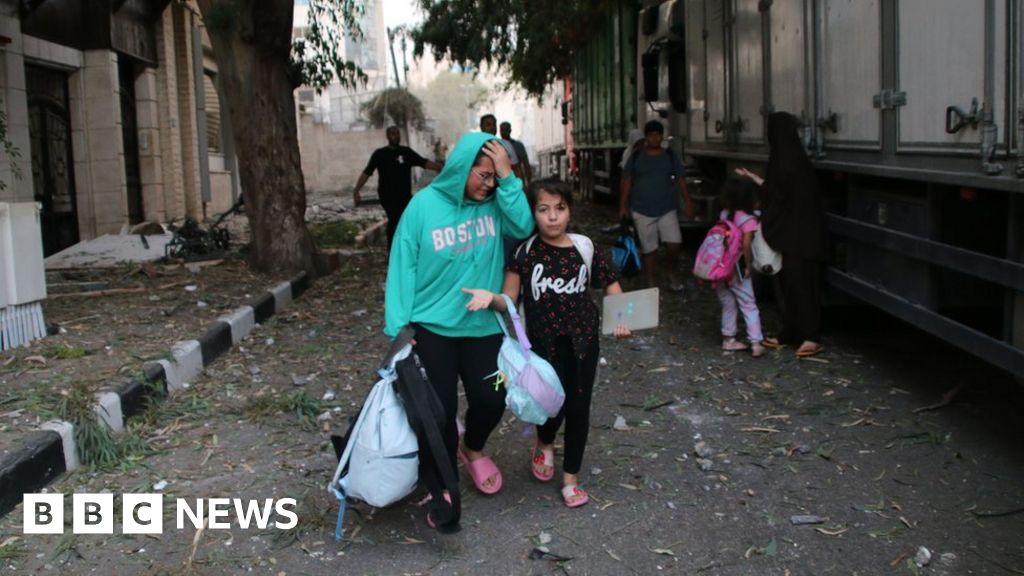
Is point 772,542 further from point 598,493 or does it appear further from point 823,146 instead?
point 823,146

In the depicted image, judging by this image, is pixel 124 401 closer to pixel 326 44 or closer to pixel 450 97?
pixel 326 44

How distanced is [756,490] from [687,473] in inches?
14.6

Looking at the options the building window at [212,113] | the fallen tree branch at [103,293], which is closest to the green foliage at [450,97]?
the building window at [212,113]

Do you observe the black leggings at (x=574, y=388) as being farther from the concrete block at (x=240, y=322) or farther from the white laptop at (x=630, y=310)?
the concrete block at (x=240, y=322)

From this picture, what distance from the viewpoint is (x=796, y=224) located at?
269 inches

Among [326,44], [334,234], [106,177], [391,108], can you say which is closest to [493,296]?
[326,44]

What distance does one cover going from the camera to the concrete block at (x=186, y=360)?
21.2 ft

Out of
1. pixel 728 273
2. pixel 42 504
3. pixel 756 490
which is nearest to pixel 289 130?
pixel 728 273

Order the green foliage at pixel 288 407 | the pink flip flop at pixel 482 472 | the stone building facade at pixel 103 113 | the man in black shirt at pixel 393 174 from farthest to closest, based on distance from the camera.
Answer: the stone building facade at pixel 103 113 < the man in black shirt at pixel 393 174 < the green foliage at pixel 288 407 < the pink flip flop at pixel 482 472

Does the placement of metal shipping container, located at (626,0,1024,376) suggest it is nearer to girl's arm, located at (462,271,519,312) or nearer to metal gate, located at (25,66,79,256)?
girl's arm, located at (462,271,519,312)

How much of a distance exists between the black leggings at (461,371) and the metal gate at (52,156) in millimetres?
10990

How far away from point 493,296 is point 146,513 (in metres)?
1.76

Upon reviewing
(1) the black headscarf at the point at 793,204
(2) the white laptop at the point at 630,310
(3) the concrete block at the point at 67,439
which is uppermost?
(1) the black headscarf at the point at 793,204

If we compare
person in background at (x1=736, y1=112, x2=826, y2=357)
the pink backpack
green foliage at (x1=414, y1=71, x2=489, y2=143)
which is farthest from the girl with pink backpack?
green foliage at (x1=414, y1=71, x2=489, y2=143)
